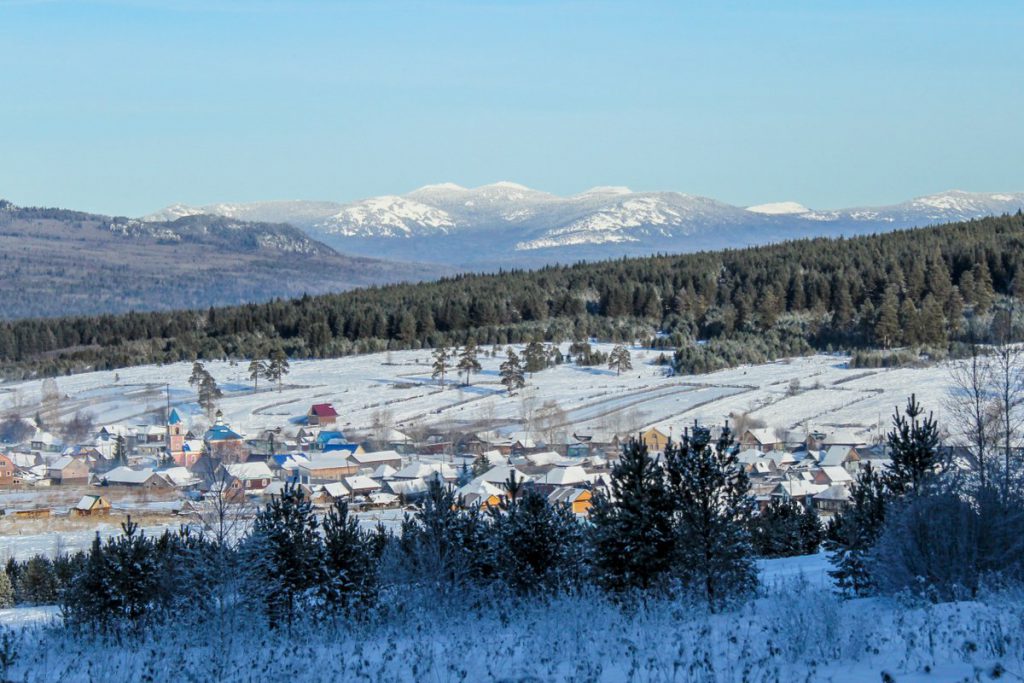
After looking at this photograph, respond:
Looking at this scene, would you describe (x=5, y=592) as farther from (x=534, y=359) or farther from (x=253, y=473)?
(x=534, y=359)

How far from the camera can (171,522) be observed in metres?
44.9

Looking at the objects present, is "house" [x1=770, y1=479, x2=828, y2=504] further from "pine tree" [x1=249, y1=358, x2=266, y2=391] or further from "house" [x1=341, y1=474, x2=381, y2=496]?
"pine tree" [x1=249, y1=358, x2=266, y2=391]

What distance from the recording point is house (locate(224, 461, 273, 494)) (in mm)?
52375

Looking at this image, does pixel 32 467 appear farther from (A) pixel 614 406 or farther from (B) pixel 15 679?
(B) pixel 15 679

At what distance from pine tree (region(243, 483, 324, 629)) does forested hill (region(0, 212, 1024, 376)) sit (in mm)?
65002

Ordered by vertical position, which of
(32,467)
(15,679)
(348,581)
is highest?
(15,679)

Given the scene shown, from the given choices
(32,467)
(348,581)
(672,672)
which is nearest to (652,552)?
(348,581)

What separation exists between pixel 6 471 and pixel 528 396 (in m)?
32.3

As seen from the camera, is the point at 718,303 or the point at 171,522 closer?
the point at 171,522

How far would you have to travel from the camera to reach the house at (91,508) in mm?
49250

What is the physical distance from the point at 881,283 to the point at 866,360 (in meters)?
24.3

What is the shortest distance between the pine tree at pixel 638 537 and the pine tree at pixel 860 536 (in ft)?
8.93

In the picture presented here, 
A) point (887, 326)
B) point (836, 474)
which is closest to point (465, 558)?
point (836, 474)

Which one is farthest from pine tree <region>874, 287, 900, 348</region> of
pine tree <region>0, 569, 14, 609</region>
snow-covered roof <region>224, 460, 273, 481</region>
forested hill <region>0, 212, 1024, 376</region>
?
pine tree <region>0, 569, 14, 609</region>
